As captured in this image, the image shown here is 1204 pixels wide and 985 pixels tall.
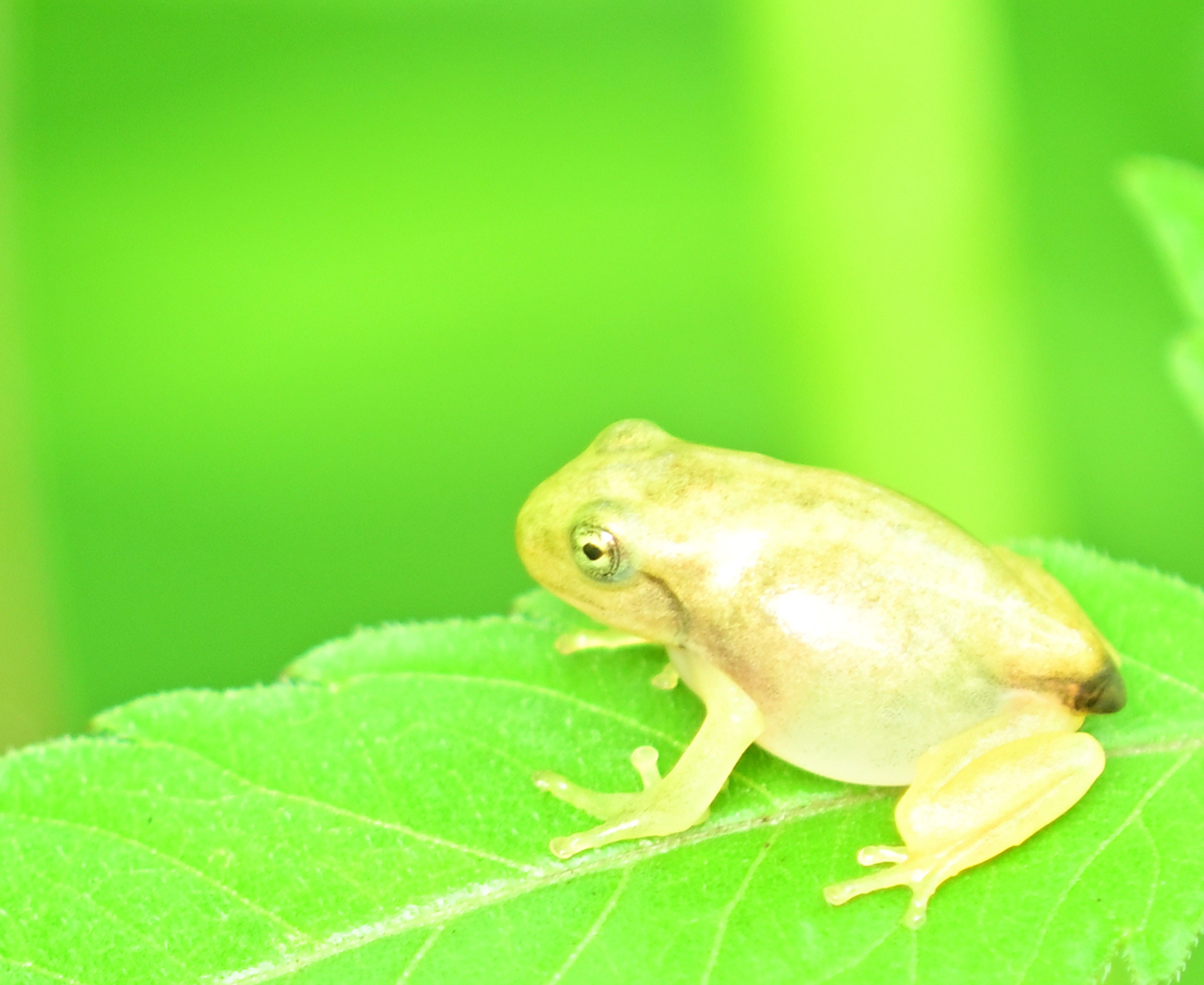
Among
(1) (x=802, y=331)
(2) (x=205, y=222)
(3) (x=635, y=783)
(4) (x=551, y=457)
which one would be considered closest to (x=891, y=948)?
(3) (x=635, y=783)

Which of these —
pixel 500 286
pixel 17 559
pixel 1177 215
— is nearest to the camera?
pixel 1177 215

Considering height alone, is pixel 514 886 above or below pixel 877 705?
below

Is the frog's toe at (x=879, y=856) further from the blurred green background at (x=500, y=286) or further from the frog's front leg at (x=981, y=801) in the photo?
the blurred green background at (x=500, y=286)

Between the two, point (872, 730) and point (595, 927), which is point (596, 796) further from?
point (872, 730)

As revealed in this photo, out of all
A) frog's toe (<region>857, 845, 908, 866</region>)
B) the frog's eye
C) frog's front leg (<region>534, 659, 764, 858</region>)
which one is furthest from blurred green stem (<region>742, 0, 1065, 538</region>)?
frog's toe (<region>857, 845, 908, 866</region>)

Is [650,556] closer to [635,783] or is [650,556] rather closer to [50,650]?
[635,783]

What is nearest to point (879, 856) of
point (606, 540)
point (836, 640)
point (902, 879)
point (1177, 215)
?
point (902, 879)
